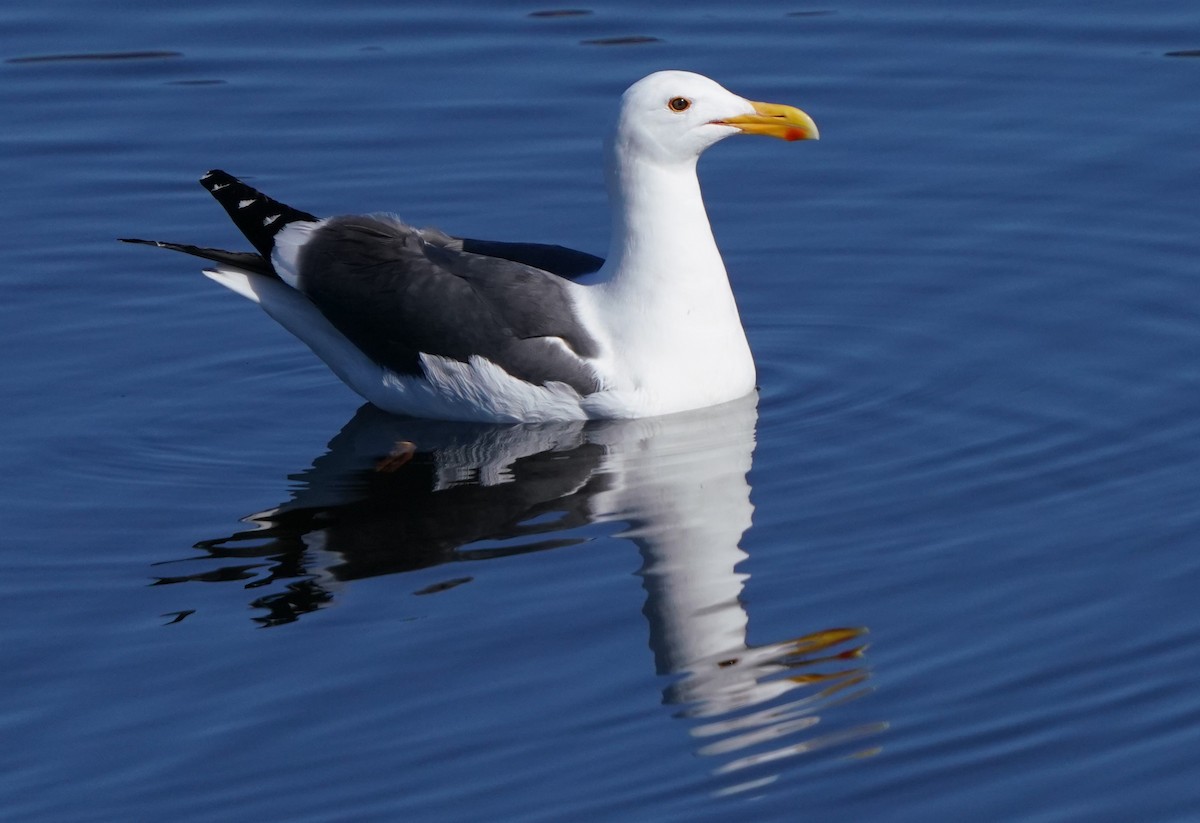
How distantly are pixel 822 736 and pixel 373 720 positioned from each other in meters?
1.41

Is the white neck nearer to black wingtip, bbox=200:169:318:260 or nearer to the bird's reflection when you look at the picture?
the bird's reflection

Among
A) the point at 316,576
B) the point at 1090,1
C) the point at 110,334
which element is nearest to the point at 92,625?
the point at 316,576

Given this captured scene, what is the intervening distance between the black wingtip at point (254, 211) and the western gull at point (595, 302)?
1.11 feet

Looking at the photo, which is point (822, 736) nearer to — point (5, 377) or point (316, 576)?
point (316, 576)

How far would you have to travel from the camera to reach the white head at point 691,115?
30.8ft

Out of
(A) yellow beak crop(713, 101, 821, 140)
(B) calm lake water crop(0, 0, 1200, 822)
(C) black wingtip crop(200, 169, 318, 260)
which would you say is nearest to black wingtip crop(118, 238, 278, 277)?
(C) black wingtip crop(200, 169, 318, 260)

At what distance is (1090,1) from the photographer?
14.8 meters

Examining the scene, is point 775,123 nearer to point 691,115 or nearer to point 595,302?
point 691,115

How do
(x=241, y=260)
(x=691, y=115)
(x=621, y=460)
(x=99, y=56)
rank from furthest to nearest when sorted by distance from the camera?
(x=99, y=56) → (x=241, y=260) → (x=691, y=115) → (x=621, y=460)

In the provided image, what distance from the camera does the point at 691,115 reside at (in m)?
9.41

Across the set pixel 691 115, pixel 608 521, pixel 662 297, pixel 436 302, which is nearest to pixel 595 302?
pixel 662 297

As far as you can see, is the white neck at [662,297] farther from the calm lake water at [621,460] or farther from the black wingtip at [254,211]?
the black wingtip at [254,211]

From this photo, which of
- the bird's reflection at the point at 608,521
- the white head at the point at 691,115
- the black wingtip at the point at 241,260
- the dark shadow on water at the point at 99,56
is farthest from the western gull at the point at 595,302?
the dark shadow on water at the point at 99,56

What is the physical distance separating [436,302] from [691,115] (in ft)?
4.53
